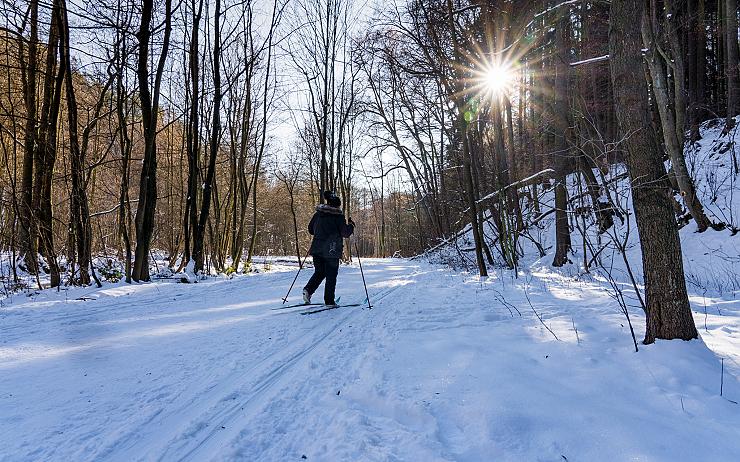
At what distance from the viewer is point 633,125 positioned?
3.26 m

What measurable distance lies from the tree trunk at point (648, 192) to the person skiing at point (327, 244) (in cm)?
443

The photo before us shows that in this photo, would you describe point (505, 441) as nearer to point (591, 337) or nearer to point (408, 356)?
point (408, 356)

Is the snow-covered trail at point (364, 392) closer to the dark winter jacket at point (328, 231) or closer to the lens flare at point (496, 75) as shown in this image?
the dark winter jacket at point (328, 231)

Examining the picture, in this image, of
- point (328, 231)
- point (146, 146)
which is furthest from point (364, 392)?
point (146, 146)

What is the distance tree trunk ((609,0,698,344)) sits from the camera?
310 centimetres

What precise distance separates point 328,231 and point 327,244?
24 cm

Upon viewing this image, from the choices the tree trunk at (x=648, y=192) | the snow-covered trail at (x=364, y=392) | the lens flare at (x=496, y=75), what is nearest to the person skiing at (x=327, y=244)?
the snow-covered trail at (x=364, y=392)

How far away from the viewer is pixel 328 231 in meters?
6.78

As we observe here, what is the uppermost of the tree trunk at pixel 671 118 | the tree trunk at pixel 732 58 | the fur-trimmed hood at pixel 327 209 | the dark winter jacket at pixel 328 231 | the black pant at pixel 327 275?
the tree trunk at pixel 732 58

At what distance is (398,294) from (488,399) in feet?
17.6

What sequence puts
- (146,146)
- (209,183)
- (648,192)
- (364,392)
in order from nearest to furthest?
(364,392)
(648,192)
(146,146)
(209,183)

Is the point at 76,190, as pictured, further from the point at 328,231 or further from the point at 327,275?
the point at 327,275

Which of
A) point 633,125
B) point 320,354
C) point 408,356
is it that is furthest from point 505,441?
point 633,125

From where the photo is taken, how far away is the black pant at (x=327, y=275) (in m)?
6.47
